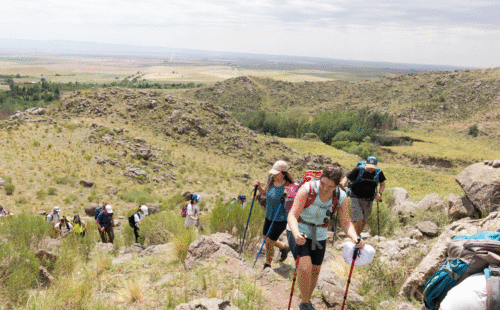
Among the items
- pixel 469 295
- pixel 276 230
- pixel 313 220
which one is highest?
pixel 469 295

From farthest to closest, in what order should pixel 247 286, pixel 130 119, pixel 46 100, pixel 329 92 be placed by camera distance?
pixel 329 92 < pixel 46 100 < pixel 130 119 < pixel 247 286

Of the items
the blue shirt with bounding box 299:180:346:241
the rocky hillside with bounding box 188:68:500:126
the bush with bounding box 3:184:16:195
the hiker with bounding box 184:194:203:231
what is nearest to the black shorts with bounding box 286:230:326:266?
Result: the blue shirt with bounding box 299:180:346:241

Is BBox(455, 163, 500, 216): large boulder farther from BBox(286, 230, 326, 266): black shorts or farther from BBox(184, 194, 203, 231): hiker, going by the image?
BBox(184, 194, 203, 231): hiker

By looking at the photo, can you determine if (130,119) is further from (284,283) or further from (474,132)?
(474,132)

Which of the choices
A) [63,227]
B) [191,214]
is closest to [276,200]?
[191,214]

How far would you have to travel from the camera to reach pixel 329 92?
417 ft

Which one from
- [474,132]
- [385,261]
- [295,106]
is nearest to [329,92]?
[295,106]

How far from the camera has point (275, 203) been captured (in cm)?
525

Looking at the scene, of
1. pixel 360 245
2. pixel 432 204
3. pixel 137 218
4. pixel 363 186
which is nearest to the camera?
pixel 360 245

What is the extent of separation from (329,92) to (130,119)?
10997 cm

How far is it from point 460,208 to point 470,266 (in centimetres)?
618

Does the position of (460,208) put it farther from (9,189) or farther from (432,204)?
(9,189)

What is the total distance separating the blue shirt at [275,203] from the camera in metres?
5.20

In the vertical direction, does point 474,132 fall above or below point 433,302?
below
